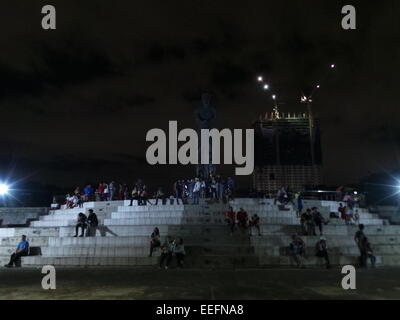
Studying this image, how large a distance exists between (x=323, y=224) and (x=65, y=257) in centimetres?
1296

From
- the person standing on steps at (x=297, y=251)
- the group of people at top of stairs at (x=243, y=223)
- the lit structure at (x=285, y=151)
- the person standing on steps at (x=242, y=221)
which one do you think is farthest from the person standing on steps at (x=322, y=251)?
the lit structure at (x=285, y=151)

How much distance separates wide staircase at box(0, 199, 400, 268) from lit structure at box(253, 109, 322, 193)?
311ft

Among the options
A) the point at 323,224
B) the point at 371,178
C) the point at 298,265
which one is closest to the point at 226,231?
the point at 298,265

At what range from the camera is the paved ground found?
26.2 feet

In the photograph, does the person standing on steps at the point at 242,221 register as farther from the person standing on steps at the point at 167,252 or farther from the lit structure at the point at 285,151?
the lit structure at the point at 285,151

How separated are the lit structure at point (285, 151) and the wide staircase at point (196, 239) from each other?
94.9m

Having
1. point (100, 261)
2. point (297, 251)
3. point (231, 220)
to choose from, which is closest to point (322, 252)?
point (297, 251)

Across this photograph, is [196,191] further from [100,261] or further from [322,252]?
[322,252]

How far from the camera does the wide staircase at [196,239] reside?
1404 centimetres

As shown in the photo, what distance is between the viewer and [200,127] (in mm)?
26891

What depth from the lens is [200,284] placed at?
9523mm

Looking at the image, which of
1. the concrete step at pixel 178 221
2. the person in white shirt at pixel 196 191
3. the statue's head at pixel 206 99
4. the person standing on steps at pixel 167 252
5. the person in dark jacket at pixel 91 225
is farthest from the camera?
the statue's head at pixel 206 99

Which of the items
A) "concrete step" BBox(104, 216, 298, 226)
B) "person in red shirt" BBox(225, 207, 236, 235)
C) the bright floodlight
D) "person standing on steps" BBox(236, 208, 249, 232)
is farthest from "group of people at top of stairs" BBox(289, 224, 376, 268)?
the bright floodlight
